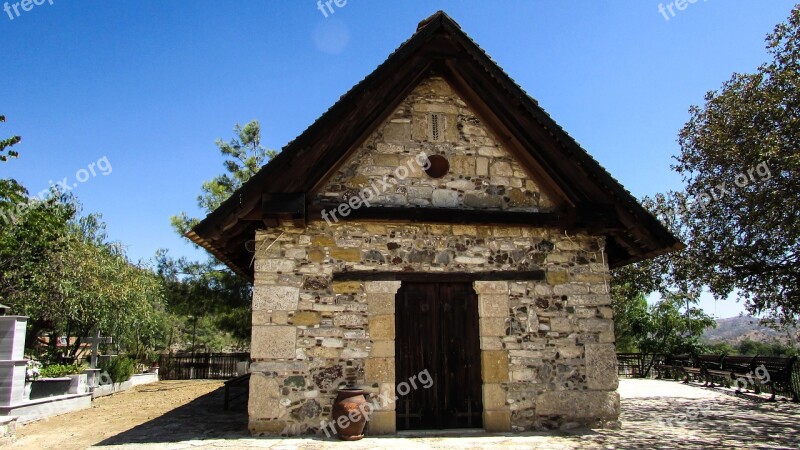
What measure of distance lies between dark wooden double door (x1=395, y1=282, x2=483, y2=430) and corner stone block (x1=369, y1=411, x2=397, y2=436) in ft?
0.91

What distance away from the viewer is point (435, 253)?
7730 millimetres

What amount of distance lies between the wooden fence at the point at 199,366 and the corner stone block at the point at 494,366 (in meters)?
16.3

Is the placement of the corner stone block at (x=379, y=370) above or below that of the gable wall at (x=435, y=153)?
below

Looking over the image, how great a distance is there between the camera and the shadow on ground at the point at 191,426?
22.6 ft

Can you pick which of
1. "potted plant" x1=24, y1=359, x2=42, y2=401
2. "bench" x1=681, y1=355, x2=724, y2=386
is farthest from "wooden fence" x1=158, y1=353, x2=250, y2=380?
"bench" x1=681, y1=355, x2=724, y2=386

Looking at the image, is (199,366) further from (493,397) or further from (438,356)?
(493,397)

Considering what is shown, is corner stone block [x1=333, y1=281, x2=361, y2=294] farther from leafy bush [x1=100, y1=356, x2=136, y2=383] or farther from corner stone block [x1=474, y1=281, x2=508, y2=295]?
leafy bush [x1=100, y1=356, x2=136, y2=383]

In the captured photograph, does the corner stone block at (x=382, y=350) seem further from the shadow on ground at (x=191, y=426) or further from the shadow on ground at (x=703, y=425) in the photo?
the shadow on ground at (x=703, y=425)

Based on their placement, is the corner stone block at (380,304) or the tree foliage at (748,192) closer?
the corner stone block at (380,304)

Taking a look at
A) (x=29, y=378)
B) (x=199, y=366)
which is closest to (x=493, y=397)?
(x=29, y=378)

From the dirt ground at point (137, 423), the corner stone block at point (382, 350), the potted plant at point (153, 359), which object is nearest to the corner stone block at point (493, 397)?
the corner stone block at point (382, 350)

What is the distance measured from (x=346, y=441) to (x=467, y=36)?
612cm

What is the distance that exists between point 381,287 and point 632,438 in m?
3.94

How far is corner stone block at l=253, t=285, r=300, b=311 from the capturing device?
7.11m
